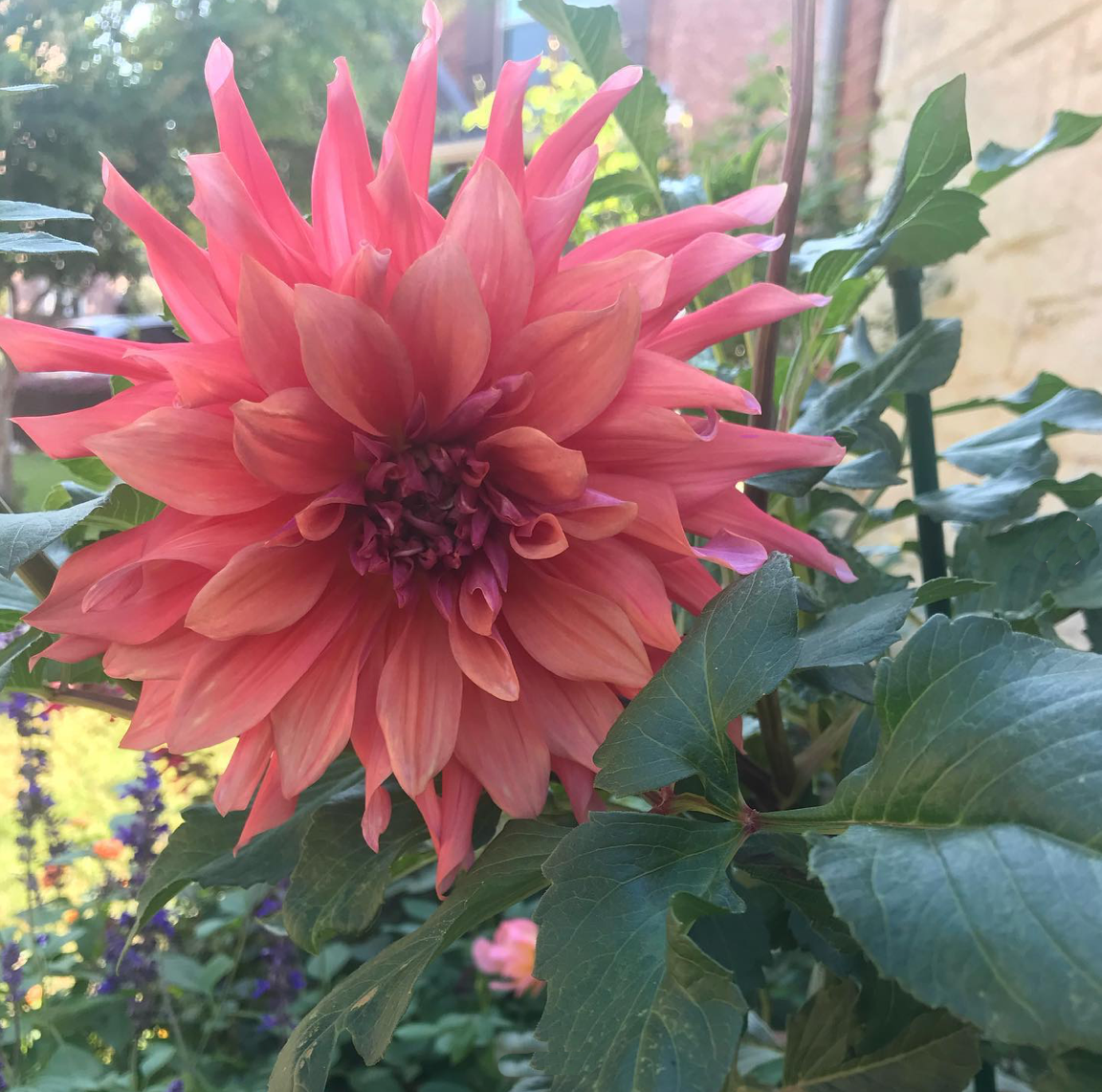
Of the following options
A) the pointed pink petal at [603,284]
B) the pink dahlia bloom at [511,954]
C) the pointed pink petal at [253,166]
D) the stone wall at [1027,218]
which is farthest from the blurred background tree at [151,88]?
the stone wall at [1027,218]

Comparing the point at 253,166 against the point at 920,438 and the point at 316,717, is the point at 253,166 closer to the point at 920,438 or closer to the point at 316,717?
the point at 316,717

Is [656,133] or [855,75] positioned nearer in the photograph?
[656,133]

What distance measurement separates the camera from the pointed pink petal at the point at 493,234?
24 centimetres

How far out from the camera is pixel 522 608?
27 cm

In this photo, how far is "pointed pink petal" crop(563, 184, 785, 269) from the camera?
28 centimetres

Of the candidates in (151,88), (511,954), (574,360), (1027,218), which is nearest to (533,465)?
(574,360)

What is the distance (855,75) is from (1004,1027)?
2275 millimetres

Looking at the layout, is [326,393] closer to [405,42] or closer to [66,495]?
[66,495]

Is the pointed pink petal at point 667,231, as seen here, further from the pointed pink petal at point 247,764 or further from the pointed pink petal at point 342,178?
the pointed pink petal at point 247,764

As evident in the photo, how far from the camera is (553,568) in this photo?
27cm

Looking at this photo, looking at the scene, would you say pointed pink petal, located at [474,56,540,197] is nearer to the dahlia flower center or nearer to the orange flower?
the dahlia flower center

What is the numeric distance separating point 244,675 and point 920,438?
38 centimetres

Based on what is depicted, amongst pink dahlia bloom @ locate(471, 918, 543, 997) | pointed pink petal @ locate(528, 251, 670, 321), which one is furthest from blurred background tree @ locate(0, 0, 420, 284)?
pink dahlia bloom @ locate(471, 918, 543, 997)

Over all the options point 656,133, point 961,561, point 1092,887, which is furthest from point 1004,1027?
point 656,133
